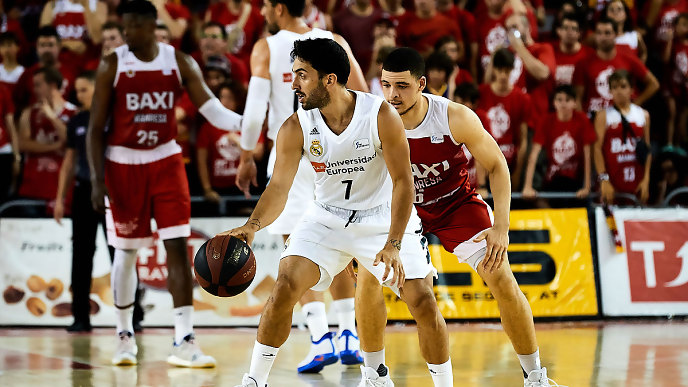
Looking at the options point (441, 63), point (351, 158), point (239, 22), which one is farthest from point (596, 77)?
point (351, 158)

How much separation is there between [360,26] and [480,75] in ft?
5.21

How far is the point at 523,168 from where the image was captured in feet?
33.2

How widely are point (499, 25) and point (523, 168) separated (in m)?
2.19

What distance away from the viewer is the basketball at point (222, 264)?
5090 millimetres

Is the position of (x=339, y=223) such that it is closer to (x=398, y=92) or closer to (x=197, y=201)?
(x=398, y=92)

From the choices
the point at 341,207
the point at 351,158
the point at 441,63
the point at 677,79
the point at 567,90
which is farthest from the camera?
the point at 677,79

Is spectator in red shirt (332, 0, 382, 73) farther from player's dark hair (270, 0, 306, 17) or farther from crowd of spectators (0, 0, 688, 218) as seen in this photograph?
player's dark hair (270, 0, 306, 17)

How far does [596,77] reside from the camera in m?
11.0

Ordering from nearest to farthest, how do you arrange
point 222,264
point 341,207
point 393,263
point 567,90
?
point 393,263 → point 222,264 → point 341,207 → point 567,90

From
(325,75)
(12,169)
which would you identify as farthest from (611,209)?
(12,169)

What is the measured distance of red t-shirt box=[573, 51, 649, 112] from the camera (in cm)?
1095

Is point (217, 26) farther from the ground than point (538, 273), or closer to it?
farther from the ground

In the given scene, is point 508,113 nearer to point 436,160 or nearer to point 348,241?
point 436,160

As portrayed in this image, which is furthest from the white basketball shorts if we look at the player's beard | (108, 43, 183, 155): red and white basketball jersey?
(108, 43, 183, 155): red and white basketball jersey
